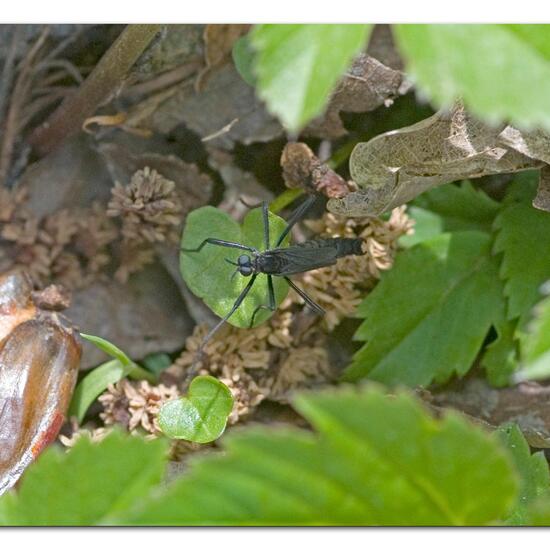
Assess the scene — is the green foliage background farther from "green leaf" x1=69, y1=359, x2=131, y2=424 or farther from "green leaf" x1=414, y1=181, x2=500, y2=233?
"green leaf" x1=414, y1=181, x2=500, y2=233

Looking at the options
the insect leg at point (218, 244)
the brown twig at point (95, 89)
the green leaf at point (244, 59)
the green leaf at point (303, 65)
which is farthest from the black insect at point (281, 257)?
the green leaf at point (303, 65)

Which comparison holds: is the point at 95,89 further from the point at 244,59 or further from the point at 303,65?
the point at 303,65

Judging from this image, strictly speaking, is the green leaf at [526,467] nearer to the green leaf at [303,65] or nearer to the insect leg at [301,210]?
the insect leg at [301,210]

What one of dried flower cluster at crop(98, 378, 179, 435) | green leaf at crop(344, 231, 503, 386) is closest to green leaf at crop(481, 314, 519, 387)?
green leaf at crop(344, 231, 503, 386)

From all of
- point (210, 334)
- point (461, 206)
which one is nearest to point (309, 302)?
point (210, 334)

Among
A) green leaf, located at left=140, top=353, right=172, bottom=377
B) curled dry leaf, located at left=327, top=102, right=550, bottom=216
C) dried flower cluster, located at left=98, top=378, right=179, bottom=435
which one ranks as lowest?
green leaf, located at left=140, top=353, right=172, bottom=377

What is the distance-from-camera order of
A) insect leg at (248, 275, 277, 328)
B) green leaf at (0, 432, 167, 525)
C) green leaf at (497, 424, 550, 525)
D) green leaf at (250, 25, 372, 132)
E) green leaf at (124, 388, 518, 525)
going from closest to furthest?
green leaf at (124, 388, 518, 525) < green leaf at (250, 25, 372, 132) < green leaf at (0, 432, 167, 525) < green leaf at (497, 424, 550, 525) < insect leg at (248, 275, 277, 328)
